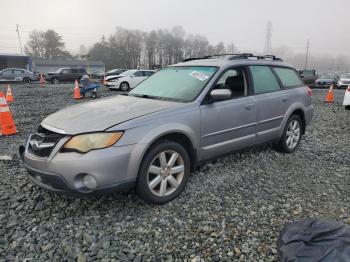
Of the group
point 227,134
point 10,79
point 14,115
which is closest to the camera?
point 227,134

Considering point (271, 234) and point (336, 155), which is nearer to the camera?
point (271, 234)

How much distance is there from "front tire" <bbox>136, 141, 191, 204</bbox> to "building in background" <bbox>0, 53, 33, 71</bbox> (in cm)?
4332

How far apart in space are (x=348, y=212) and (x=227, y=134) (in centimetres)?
165

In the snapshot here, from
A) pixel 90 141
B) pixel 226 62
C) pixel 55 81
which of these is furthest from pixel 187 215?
pixel 55 81

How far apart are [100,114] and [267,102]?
2.59m

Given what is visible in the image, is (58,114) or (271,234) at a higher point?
(58,114)

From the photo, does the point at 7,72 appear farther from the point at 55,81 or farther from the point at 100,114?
the point at 100,114

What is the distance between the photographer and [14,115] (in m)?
8.84

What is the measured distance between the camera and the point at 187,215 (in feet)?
10.4

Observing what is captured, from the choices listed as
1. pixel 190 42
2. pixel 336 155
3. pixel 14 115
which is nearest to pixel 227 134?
pixel 336 155

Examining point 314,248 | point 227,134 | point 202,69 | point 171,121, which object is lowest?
point 314,248

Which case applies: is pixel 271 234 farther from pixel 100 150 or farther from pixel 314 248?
pixel 100 150

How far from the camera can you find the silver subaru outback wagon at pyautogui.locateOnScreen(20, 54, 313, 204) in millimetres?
2871

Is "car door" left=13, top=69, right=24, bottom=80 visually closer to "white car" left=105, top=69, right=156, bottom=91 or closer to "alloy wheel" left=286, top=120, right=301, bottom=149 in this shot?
"white car" left=105, top=69, right=156, bottom=91
